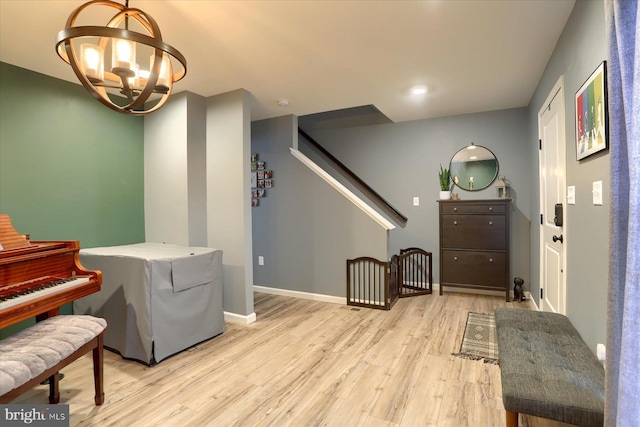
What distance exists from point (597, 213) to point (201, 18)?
2413mm

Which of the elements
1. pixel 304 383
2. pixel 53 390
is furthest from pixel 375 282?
pixel 53 390

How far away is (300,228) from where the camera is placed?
12.8ft

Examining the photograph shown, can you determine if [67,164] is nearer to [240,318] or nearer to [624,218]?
[240,318]

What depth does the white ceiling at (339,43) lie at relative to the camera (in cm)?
189

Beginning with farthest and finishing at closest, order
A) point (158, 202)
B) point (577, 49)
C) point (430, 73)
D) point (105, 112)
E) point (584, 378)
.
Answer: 1. point (158, 202)
2. point (105, 112)
3. point (430, 73)
4. point (577, 49)
5. point (584, 378)

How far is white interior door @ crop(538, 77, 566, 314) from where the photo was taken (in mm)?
2221

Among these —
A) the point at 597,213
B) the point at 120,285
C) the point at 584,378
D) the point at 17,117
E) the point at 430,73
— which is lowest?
the point at 584,378

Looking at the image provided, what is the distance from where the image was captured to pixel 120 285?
2.40m

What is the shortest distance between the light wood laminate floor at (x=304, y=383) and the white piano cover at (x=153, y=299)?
0.12 m

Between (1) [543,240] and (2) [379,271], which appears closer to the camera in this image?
(1) [543,240]

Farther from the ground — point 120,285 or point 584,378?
point 120,285

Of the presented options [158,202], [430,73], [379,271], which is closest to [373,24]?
[430,73]

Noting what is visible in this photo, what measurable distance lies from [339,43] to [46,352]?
7.98 ft

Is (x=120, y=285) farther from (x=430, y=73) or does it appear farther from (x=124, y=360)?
(x=430, y=73)
